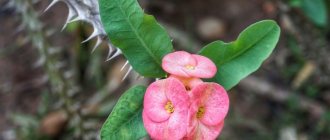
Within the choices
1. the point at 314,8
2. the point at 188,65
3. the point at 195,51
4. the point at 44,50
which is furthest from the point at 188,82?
the point at 195,51

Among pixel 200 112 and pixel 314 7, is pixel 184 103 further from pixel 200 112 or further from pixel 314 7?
pixel 314 7

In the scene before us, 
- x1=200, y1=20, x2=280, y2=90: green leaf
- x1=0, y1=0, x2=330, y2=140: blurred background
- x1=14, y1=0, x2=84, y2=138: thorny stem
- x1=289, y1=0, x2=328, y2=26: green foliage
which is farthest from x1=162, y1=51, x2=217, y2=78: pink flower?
x1=0, y1=0, x2=330, y2=140: blurred background

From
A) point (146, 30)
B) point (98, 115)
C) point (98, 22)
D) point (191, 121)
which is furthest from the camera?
point (98, 115)

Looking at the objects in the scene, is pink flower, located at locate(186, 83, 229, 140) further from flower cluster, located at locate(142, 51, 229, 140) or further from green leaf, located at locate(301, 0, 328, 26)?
green leaf, located at locate(301, 0, 328, 26)

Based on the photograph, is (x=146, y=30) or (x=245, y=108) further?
(x=245, y=108)

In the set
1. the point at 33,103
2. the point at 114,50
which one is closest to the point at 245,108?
the point at 33,103

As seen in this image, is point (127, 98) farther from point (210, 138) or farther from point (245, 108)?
point (245, 108)
